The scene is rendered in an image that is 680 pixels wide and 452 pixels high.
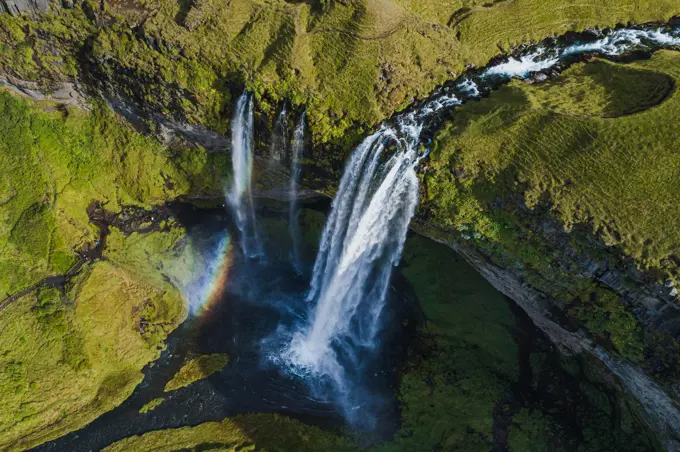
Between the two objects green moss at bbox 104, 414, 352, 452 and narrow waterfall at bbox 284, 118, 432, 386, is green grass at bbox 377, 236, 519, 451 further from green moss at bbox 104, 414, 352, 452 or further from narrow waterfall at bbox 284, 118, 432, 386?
green moss at bbox 104, 414, 352, 452

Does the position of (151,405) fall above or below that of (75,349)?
below

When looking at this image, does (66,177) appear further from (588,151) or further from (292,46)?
(588,151)

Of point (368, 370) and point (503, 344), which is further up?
point (503, 344)

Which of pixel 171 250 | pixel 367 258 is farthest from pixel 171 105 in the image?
pixel 367 258

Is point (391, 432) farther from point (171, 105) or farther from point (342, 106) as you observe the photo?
point (171, 105)

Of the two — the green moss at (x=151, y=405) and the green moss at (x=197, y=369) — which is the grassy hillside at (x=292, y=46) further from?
the green moss at (x=151, y=405)

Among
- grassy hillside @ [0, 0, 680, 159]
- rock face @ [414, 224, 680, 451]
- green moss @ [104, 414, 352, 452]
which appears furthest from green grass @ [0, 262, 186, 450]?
rock face @ [414, 224, 680, 451]

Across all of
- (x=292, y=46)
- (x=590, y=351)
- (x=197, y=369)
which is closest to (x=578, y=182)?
(x=590, y=351)
